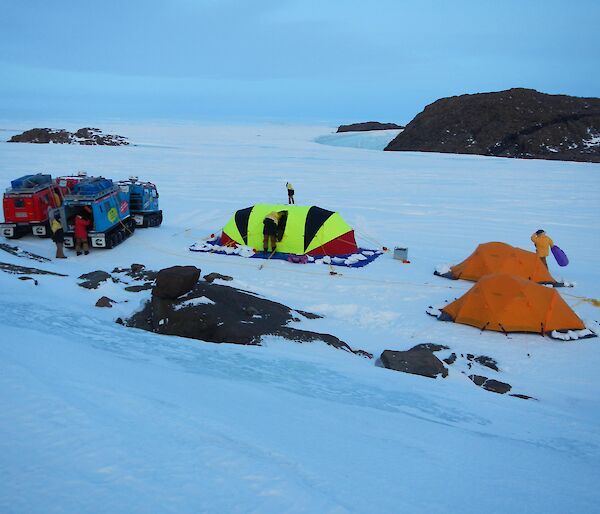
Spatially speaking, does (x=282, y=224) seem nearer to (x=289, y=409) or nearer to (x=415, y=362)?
(x=415, y=362)

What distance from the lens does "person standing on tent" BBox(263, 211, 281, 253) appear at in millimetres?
14352

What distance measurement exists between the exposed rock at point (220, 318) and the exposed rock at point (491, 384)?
1.81 metres

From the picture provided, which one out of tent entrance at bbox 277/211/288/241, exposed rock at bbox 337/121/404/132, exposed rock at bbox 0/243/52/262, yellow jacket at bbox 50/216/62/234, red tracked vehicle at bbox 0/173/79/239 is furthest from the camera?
exposed rock at bbox 337/121/404/132

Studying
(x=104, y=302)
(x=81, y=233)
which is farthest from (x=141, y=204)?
(x=104, y=302)

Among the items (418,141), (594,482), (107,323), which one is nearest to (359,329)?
(107,323)

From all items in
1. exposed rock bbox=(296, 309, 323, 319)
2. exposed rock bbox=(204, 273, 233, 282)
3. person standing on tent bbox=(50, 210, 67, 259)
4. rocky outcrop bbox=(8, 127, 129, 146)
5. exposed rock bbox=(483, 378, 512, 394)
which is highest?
rocky outcrop bbox=(8, 127, 129, 146)

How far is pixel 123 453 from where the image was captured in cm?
369

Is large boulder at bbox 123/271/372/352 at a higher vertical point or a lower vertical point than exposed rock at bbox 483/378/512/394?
higher

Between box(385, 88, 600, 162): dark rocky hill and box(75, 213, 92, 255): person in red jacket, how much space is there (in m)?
48.0

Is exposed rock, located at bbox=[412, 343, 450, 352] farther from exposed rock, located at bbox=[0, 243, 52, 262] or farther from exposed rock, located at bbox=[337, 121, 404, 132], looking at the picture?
exposed rock, located at bbox=[337, 121, 404, 132]

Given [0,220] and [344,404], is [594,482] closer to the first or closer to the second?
[344,404]

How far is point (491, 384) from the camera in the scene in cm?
796

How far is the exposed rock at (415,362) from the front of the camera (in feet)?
26.4

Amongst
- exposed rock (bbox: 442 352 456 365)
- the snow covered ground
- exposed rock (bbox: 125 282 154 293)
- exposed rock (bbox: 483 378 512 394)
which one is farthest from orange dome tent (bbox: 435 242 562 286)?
exposed rock (bbox: 125 282 154 293)
